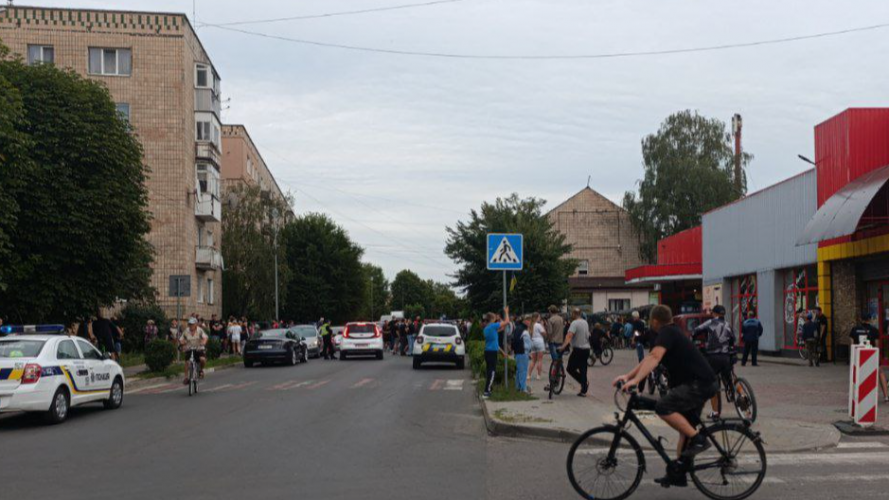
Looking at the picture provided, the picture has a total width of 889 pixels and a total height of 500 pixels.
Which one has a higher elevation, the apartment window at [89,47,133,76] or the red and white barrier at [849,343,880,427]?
the apartment window at [89,47,133,76]

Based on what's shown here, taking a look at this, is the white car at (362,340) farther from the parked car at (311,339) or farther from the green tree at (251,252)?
the green tree at (251,252)

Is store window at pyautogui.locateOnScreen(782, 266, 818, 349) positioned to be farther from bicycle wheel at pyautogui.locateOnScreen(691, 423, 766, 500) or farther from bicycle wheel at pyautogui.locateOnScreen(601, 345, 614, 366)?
bicycle wheel at pyautogui.locateOnScreen(691, 423, 766, 500)

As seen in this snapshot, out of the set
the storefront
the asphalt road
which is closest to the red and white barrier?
the asphalt road

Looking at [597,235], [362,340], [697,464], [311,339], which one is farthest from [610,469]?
[597,235]

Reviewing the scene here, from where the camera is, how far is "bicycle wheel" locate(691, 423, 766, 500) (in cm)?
824

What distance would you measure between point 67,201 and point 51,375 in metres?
12.0

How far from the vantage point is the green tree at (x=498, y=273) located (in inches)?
1793

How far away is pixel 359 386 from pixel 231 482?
13.4m

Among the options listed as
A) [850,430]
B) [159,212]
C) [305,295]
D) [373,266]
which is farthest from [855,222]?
[373,266]

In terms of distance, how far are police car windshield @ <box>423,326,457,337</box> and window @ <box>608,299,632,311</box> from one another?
38.7m

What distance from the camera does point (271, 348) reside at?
33.0 metres

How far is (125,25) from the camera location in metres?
45.7

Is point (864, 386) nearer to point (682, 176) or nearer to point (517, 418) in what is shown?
point (517, 418)

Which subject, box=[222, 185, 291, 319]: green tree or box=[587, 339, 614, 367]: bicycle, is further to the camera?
box=[222, 185, 291, 319]: green tree
